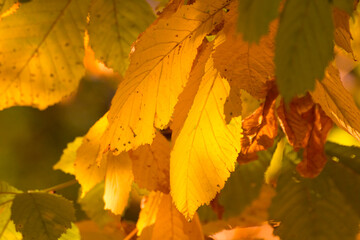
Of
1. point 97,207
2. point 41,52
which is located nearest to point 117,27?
point 41,52

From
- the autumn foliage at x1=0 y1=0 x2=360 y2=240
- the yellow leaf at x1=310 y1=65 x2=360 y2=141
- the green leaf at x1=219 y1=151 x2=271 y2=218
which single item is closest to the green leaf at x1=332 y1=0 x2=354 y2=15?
the autumn foliage at x1=0 y1=0 x2=360 y2=240

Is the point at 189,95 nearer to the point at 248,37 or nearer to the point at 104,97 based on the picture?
the point at 248,37

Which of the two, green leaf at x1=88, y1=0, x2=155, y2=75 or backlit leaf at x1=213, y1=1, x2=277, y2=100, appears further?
green leaf at x1=88, y1=0, x2=155, y2=75

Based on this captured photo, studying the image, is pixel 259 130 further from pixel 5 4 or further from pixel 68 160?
pixel 68 160

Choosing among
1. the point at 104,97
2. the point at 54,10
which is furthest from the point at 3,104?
the point at 104,97

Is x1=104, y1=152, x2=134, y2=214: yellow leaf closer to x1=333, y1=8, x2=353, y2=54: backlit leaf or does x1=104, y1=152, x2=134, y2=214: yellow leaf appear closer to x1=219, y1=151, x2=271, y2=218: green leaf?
x1=219, y1=151, x2=271, y2=218: green leaf

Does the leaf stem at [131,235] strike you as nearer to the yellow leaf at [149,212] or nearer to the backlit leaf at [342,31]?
the yellow leaf at [149,212]

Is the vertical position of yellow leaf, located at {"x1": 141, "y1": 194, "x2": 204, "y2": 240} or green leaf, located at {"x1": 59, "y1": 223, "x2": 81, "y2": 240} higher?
green leaf, located at {"x1": 59, "y1": 223, "x2": 81, "y2": 240}
